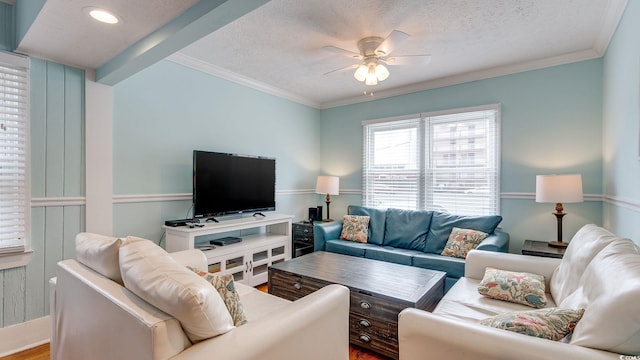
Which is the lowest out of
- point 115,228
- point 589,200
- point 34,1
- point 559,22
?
point 115,228

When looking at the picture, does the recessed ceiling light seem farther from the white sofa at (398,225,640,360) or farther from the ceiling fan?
the white sofa at (398,225,640,360)

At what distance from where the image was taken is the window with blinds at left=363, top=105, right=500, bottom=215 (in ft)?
11.8

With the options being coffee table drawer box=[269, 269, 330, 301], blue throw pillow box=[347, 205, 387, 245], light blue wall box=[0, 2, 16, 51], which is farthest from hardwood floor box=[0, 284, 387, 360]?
light blue wall box=[0, 2, 16, 51]

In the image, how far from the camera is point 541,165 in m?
3.30

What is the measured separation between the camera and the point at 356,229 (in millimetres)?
3898

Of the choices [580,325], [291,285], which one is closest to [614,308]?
[580,325]

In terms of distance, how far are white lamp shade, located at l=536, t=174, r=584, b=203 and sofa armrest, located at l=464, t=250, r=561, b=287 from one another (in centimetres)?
78

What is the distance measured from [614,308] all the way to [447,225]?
8.36ft

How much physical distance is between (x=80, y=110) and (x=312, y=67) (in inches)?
89.4

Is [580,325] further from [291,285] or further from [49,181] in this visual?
[49,181]

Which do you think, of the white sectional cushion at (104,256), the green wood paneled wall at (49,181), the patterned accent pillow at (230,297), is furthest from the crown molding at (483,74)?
the white sectional cushion at (104,256)

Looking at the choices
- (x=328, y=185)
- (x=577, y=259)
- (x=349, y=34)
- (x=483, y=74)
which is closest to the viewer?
(x=577, y=259)

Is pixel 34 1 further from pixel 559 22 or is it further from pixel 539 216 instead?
pixel 539 216

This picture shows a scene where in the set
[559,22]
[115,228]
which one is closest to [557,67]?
[559,22]
